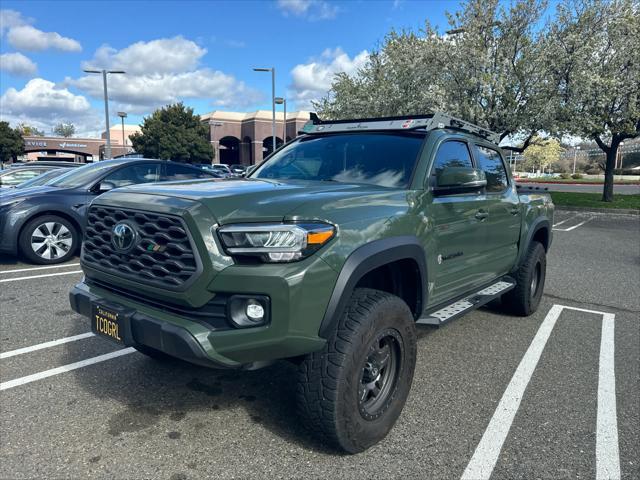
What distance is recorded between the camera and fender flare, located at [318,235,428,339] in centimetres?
239

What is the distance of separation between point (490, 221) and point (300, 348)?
2.48 meters

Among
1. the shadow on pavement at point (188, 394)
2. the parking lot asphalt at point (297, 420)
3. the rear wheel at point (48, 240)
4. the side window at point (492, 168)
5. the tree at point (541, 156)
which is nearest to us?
the parking lot asphalt at point (297, 420)

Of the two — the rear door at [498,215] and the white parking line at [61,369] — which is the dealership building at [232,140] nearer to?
the rear door at [498,215]

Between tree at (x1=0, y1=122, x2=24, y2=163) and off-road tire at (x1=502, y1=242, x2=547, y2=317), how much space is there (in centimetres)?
6134

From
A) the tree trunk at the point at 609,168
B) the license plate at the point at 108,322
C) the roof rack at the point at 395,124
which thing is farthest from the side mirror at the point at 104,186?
the tree trunk at the point at 609,168

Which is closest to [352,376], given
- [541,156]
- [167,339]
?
[167,339]

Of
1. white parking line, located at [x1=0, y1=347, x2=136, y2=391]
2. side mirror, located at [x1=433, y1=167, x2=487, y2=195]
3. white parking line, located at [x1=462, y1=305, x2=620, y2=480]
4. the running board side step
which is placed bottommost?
white parking line, located at [x1=462, y1=305, x2=620, y2=480]

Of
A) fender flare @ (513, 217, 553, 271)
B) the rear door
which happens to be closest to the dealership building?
fender flare @ (513, 217, 553, 271)

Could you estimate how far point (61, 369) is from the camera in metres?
3.64

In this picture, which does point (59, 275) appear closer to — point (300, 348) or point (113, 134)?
point (300, 348)

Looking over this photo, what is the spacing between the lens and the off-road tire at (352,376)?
2424mm

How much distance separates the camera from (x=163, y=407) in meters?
3.11

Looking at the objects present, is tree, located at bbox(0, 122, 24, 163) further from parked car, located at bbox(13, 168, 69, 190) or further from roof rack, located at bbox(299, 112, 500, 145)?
roof rack, located at bbox(299, 112, 500, 145)

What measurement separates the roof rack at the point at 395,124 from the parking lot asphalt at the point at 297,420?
5.19 feet
